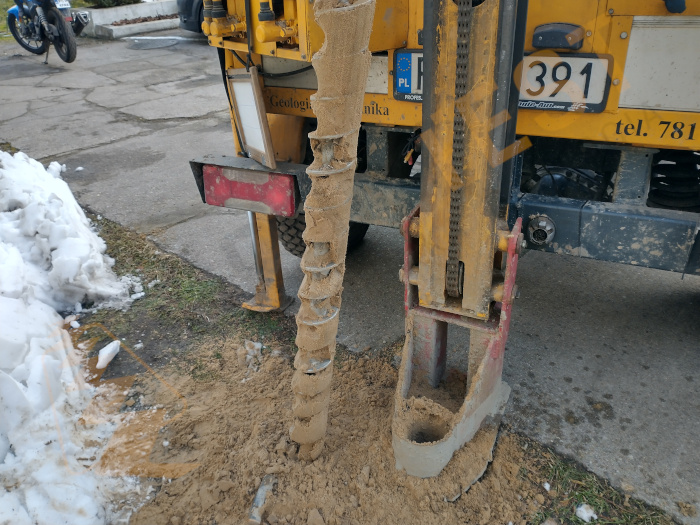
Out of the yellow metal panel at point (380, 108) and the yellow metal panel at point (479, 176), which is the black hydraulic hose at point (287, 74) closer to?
the yellow metal panel at point (380, 108)

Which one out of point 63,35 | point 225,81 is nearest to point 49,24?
point 63,35

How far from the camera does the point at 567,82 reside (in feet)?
7.41

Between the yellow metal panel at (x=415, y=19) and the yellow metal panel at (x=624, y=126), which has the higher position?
the yellow metal panel at (x=415, y=19)

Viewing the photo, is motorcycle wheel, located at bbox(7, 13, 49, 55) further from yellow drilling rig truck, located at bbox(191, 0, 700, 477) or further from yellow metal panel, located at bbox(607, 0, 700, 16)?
→ yellow metal panel, located at bbox(607, 0, 700, 16)

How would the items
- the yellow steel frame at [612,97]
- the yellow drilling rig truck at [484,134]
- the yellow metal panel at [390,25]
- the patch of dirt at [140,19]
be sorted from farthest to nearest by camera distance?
the patch of dirt at [140,19] < the yellow metal panel at [390,25] < the yellow steel frame at [612,97] < the yellow drilling rig truck at [484,134]

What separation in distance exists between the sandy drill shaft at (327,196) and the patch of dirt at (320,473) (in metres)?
0.13

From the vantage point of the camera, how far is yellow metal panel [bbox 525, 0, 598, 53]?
2.15 meters

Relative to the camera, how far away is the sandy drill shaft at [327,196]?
1.66m

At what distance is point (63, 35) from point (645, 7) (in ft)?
34.6

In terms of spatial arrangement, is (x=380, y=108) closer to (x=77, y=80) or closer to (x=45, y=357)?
(x=45, y=357)

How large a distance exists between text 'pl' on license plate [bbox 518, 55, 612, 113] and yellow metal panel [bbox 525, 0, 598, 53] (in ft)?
0.17

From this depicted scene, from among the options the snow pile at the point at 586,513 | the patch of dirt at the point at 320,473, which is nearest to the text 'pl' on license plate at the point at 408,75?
the patch of dirt at the point at 320,473

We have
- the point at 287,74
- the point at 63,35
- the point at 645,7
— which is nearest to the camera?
the point at 645,7

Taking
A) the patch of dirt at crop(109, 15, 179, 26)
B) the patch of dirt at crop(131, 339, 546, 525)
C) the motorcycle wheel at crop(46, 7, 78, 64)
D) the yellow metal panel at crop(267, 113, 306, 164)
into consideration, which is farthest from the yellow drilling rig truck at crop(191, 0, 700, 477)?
the patch of dirt at crop(109, 15, 179, 26)
